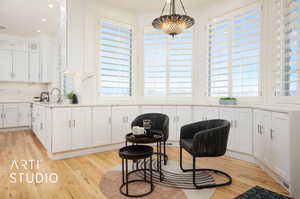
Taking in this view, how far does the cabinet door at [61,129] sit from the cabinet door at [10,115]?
4005 mm

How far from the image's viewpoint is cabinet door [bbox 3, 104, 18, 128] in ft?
19.2

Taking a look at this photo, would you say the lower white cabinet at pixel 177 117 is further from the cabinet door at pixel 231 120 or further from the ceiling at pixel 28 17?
the ceiling at pixel 28 17

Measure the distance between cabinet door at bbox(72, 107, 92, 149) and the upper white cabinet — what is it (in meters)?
2.65

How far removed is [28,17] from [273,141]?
6492 mm

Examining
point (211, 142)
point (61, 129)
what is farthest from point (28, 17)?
point (211, 142)

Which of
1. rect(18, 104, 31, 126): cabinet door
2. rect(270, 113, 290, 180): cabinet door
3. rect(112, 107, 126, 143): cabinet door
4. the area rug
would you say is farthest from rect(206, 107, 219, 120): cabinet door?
rect(18, 104, 31, 126): cabinet door

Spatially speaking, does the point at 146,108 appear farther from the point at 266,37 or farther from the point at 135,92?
the point at 266,37

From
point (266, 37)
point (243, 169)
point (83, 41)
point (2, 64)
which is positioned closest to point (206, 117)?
point (243, 169)

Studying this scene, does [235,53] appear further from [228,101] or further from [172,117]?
[172,117]

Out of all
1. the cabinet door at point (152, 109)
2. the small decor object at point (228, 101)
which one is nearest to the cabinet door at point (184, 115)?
the cabinet door at point (152, 109)

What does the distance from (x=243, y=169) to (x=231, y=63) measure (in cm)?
202

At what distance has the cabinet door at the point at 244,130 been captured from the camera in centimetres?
308

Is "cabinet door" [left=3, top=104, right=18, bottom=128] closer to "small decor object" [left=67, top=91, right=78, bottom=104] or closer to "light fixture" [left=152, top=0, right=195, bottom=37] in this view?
"small decor object" [left=67, top=91, right=78, bottom=104]

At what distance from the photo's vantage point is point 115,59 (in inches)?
166
